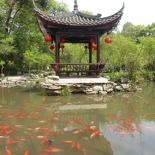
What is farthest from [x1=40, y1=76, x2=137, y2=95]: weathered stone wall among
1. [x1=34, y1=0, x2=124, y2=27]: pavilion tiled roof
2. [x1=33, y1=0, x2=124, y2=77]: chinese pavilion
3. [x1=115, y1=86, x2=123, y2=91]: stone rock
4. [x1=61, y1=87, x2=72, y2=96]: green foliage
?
[x1=34, y1=0, x2=124, y2=27]: pavilion tiled roof

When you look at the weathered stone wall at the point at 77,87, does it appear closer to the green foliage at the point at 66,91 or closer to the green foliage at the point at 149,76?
the green foliage at the point at 66,91

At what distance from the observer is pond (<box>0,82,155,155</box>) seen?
345 cm

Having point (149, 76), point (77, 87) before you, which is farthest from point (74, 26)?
point (149, 76)

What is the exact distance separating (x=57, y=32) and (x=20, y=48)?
11688 millimetres

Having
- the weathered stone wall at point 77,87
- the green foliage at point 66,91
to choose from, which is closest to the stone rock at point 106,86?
the weathered stone wall at point 77,87

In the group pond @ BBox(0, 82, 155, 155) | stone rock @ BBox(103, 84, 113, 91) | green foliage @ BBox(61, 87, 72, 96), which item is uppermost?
stone rock @ BBox(103, 84, 113, 91)

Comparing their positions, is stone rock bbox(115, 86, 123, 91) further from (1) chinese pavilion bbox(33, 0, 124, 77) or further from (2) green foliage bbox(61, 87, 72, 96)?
(2) green foliage bbox(61, 87, 72, 96)

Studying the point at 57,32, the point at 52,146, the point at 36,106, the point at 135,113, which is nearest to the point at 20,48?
the point at 57,32

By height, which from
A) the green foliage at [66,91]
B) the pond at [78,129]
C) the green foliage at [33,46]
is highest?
the green foliage at [33,46]

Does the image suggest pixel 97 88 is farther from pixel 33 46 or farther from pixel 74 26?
pixel 33 46

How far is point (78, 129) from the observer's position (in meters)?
4.50

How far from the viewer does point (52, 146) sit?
140 inches

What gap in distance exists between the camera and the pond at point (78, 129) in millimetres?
3449

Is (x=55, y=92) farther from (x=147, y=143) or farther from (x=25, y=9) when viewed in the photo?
(x=25, y=9)
